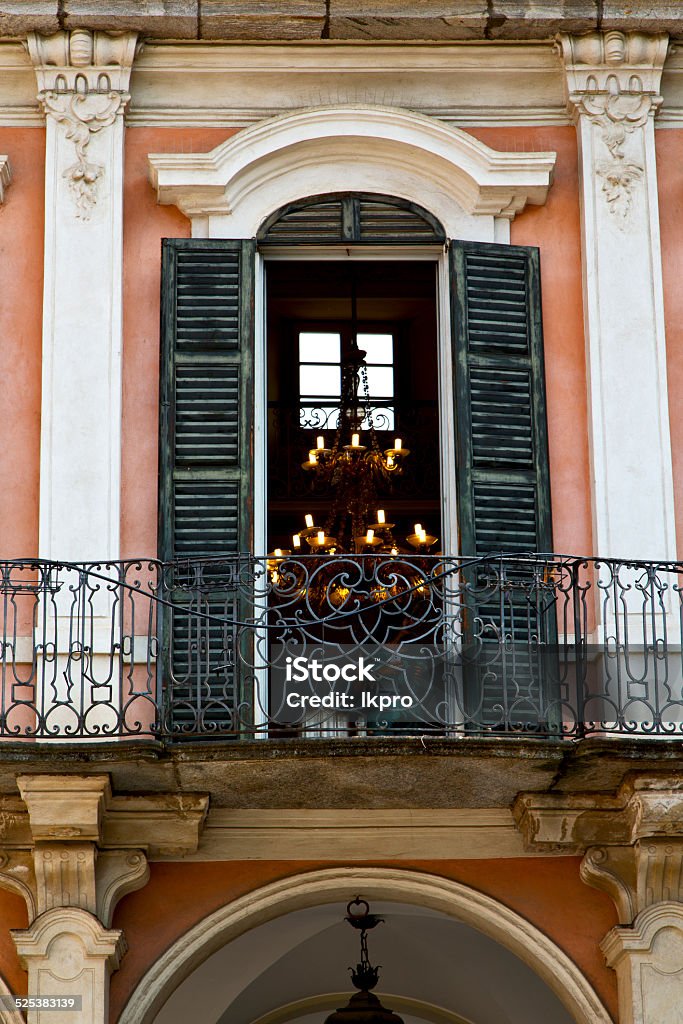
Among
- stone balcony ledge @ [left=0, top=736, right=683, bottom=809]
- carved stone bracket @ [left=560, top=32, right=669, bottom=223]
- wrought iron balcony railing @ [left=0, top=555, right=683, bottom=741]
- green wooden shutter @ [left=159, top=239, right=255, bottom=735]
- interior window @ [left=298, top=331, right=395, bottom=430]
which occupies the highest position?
carved stone bracket @ [left=560, top=32, right=669, bottom=223]

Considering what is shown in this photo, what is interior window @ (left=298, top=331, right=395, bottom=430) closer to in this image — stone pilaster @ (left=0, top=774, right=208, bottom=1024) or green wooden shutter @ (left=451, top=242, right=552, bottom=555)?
green wooden shutter @ (left=451, top=242, right=552, bottom=555)

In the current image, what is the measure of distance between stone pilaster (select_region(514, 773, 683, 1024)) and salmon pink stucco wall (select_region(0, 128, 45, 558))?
10.0 ft

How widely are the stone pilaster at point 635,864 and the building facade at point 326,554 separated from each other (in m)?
0.02

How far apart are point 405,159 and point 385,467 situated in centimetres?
324

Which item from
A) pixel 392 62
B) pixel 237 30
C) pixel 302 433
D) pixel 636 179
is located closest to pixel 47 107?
pixel 237 30

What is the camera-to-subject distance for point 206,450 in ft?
35.0

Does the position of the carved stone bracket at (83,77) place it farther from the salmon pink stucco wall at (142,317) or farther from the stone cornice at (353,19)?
the salmon pink stucco wall at (142,317)

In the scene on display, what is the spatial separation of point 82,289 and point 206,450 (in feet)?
3.69

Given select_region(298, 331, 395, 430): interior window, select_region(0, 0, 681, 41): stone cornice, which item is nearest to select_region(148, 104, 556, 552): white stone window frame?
select_region(0, 0, 681, 41): stone cornice

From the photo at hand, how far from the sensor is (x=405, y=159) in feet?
37.0

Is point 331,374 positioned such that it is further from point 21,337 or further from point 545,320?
point 21,337

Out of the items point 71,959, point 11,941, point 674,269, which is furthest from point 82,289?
point 71,959

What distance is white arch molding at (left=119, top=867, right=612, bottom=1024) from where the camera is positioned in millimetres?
9914

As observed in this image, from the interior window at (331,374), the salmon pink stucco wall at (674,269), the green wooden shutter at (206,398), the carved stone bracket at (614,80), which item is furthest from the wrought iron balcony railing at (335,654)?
the interior window at (331,374)
